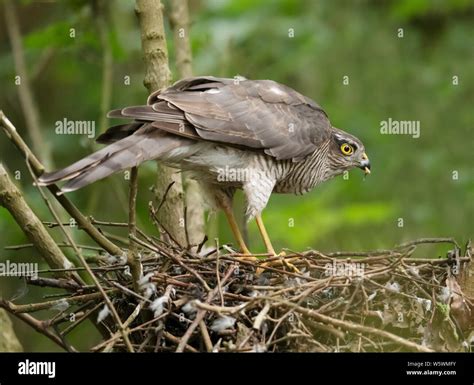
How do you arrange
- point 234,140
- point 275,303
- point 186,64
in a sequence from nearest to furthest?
1. point 275,303
2. point 234,140
3. point 186,64

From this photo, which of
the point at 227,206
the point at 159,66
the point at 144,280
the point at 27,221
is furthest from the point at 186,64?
the point at 144,280

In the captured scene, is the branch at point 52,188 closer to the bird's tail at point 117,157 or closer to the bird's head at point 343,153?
the bird's tail at point 117,157

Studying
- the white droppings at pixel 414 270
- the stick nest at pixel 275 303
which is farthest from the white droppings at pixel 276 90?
the white droppings at pixel 414 270

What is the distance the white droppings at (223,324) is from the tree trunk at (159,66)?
1.29m

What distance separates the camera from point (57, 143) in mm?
8258

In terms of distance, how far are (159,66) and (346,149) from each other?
5.31ft

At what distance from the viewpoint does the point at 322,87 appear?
11.0 metres

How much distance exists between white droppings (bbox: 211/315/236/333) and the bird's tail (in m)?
0.92

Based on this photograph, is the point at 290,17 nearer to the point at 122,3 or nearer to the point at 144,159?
the point at 122,3

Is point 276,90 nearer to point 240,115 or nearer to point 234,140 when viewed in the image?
point 240,115

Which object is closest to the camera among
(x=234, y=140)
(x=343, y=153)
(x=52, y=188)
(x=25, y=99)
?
(x=52, y=188)

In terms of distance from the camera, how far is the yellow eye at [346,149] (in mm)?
6594

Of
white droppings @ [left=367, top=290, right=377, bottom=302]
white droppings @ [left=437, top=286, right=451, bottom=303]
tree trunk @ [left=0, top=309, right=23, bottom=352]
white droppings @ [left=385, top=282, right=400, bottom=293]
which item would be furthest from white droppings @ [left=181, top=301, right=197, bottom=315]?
white droppings @ [left=437, top=286, right=451, bottom=303]
